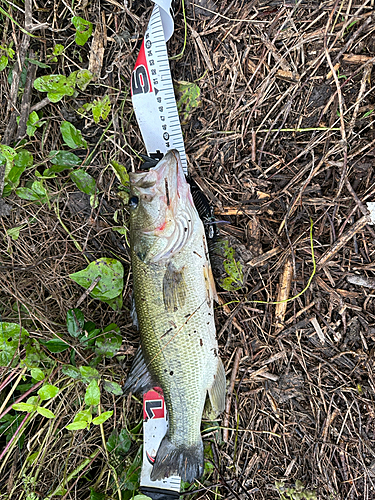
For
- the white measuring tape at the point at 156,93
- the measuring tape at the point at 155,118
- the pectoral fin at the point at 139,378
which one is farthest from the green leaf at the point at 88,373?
the white measuring tape at the point at 156,93

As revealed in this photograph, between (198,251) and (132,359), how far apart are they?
3.96 feet

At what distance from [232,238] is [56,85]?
188 centimetres

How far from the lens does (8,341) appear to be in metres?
2.55

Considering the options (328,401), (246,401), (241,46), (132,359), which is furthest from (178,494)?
(241,46)

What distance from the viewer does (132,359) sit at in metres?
2.85

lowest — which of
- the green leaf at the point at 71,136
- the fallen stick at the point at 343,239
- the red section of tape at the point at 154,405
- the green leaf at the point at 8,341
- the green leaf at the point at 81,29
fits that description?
the red section of tape at the point at 154,405

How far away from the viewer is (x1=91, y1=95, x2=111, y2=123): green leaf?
Result: 265cm

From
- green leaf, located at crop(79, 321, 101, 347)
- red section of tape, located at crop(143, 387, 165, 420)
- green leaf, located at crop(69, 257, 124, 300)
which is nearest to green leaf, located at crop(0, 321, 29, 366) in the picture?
green leaf, located at crop(79, 321, 101, 347)

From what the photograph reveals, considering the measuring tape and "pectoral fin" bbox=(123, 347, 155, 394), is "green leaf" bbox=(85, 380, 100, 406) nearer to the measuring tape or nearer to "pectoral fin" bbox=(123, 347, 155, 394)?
"pectoral fin" bbox=(123, 347, 155, 394)

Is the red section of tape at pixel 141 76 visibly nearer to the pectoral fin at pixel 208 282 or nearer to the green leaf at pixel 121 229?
the green leaf at pixel 121 229

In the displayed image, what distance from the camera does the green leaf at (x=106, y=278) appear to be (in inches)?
105

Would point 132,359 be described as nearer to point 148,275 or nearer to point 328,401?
point 148,275

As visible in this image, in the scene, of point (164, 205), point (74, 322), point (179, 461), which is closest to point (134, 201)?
point (164, 205)

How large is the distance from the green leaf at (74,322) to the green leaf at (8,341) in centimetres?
36
